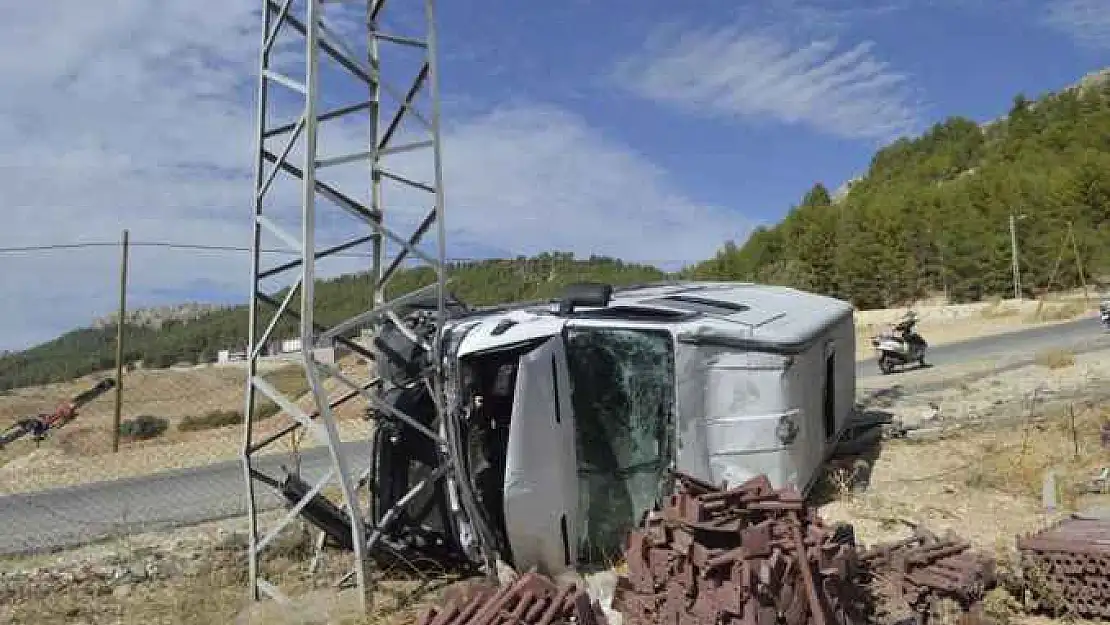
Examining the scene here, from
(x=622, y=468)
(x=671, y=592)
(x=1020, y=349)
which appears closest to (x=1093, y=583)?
(x=671, y=592)

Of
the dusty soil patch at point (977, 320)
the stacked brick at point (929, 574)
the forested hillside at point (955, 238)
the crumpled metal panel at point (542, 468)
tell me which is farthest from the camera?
the forested hillside at point (955, 238)

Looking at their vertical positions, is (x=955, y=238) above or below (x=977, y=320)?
above

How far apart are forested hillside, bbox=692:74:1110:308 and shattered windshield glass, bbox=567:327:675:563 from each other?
115ft

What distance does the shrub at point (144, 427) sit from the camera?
66.3 feet

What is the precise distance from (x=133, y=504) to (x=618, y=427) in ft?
25.0

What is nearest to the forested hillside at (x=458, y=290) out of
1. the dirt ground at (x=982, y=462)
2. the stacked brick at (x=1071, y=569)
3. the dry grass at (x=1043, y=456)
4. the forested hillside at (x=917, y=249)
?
the forested hillside at (x=917, y=249)

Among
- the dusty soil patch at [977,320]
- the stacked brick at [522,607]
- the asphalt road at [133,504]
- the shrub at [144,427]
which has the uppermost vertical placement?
the dusty soil patch at [977,320]

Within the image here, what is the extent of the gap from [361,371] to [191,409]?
6.74 metres

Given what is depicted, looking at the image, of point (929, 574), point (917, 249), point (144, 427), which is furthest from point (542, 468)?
point (917, 249)

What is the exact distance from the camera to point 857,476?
26.9ft

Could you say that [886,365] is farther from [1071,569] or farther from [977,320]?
[977,320]

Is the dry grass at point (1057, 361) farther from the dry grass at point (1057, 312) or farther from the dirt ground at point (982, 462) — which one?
the dry grass at point (1057, 312)

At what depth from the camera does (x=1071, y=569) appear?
186 inches

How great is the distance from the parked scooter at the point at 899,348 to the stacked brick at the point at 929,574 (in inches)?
501
